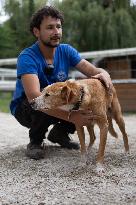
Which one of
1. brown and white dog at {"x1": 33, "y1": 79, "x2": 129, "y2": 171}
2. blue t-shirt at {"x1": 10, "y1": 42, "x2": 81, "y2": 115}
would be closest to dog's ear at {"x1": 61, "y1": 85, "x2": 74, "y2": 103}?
brown and white dog at {"x1": 33, "y1": 79, "x2": 129, "y2": 171}

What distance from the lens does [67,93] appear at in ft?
16.2

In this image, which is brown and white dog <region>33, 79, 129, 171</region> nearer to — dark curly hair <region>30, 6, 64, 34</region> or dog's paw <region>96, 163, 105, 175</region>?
dog's paw <region>96, 163, 105, 175</region>

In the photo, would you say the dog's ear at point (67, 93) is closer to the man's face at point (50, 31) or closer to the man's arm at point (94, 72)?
the man's arm at point (94, 72)

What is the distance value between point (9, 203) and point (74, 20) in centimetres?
2566

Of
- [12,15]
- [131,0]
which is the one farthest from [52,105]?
[12,15]

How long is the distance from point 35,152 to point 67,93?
1.20m

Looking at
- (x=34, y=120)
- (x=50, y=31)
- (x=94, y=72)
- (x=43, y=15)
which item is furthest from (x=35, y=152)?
(x=43, y=15)

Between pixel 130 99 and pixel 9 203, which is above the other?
pixel 9 203

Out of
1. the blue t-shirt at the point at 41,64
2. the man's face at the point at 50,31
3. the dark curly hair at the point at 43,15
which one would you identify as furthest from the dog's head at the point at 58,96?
the dark curly hair at the point at 43,15

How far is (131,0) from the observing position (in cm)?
2678

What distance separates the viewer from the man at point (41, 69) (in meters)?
5.56

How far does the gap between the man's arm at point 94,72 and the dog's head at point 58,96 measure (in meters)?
0.59

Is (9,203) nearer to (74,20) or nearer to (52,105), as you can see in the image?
(52,105)

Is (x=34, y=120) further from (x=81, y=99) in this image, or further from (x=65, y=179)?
(x=65, y=179)
